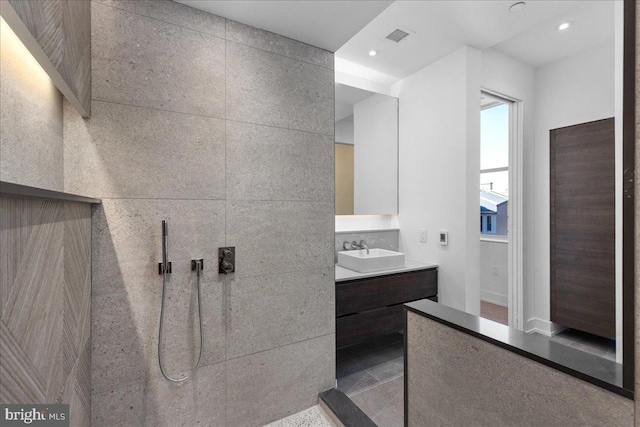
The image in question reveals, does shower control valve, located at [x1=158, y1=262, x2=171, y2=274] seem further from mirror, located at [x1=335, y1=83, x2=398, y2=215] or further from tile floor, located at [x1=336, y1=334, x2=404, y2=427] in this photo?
mirror, located at [x1=335, y1=83, x2=398, y2=215]

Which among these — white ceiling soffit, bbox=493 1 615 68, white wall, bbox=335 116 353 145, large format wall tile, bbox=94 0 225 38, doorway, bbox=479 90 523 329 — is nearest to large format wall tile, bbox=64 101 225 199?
large format wall tile, bbox=94 0 225 38

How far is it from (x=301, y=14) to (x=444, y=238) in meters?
2.05

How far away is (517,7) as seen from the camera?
2.02 meters

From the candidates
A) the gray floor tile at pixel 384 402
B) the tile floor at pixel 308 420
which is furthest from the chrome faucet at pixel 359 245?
the tile floor at pixel 308 420

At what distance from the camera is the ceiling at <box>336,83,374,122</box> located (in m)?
2.70

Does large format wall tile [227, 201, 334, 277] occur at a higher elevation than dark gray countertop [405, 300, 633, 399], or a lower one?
higher

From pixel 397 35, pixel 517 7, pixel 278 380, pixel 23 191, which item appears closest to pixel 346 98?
pixel 397 35

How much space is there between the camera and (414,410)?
1231mm

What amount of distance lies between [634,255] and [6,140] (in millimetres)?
1598

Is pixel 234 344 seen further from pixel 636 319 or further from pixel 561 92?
pixel 561 92

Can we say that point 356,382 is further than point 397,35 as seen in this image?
No

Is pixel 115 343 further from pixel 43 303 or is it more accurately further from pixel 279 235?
pixel 279 235

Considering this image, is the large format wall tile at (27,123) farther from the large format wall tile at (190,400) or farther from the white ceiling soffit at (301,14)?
the large format wall tile at (190,400)

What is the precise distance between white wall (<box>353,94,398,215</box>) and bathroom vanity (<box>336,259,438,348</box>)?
71cm
